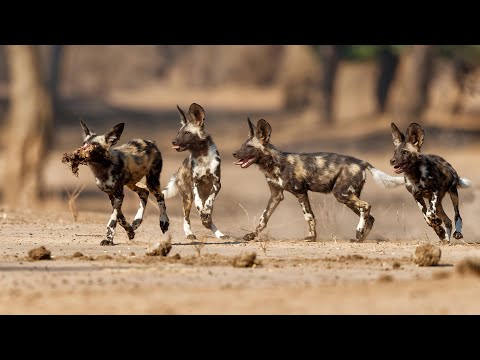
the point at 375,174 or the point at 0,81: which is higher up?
the point at 0,81

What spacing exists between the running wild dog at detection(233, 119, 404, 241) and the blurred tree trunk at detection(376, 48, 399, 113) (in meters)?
31.3

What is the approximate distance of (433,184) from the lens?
47.2 ft

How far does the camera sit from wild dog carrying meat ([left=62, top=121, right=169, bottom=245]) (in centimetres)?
1362

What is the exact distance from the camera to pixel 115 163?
45.5 ft

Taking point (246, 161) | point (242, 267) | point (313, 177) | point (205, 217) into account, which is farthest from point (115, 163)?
point (242, 267)

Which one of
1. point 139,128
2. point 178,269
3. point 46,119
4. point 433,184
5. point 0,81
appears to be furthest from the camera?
point 0,81

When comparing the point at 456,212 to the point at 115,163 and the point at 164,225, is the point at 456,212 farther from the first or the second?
the point at 115,163

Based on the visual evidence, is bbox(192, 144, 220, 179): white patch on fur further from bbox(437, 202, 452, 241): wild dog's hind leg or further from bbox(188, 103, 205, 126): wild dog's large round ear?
bbox(437, 202, 452, 241): wild dog's hind leg

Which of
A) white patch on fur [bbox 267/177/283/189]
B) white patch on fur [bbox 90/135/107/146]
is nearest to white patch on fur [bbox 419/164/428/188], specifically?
white patch on fur [bbox 267/177/283/189]

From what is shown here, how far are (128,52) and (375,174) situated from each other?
56999 millimetres

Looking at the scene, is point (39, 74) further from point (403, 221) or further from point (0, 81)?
point (0, 81)

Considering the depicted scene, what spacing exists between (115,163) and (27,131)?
461 inches

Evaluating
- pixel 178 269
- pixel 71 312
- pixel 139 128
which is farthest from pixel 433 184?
pixel 139 128

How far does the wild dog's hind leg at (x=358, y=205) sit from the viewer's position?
14766 millimetres
